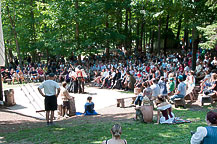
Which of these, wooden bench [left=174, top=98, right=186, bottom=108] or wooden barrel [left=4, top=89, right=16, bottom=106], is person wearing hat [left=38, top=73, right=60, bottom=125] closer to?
wooden bench [left=174, top=98, right=186, bottom=108]

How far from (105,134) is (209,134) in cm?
395

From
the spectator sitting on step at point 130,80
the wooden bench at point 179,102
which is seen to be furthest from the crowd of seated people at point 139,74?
the wooden bench at point 179,102

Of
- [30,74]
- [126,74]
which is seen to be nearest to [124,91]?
[126,74]

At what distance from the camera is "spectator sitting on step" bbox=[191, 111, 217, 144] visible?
10.5 feet

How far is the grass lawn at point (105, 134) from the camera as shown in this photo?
20.4 ft

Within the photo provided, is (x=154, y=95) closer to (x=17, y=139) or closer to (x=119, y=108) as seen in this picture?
(x=119, y=108)

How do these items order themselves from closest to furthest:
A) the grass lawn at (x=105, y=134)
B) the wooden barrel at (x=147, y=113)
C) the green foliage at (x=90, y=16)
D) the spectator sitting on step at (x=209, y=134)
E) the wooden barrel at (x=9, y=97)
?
the spectator sitting on step at (x=209, y=134)
the grass lawn at (x=105, y=134)
the wooden barrel at (x=147, y=113)
the wooden barrel at (x=9, y=97)
the green foliage at (x=90, y=16)

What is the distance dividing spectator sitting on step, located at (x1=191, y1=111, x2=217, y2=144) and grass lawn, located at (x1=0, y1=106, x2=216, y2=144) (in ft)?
8.84

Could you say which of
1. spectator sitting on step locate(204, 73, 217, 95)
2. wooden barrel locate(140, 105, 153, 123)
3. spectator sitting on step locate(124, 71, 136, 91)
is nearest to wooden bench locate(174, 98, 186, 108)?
spectator sitting on step locate(204, 73, 217, 95)

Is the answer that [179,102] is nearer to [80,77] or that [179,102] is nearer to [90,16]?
[80,77]

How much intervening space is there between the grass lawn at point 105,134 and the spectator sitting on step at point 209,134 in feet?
8.84

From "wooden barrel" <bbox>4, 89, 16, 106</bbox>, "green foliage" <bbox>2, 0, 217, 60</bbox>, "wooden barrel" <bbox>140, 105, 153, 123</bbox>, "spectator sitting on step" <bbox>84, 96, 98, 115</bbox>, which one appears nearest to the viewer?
"wooden barrel" <bbox>140, 105, 153, 123</bbox>

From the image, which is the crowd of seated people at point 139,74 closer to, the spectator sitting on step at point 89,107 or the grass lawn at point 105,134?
the spectator sitting on step at point 89,107

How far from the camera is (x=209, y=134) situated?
321cm
